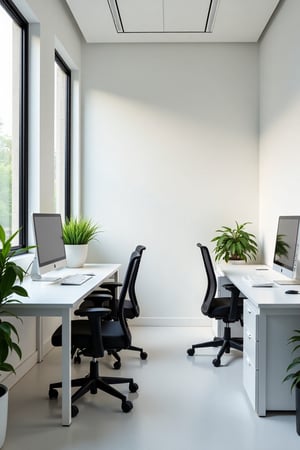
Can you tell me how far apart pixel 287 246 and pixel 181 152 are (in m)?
2.19

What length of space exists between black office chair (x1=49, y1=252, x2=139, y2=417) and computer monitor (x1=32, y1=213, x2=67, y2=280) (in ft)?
1.58

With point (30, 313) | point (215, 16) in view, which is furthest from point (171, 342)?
point (215, 16)

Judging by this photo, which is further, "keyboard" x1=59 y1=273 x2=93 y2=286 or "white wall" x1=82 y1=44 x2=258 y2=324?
"white wall" x1=82 y1=44 x2=258 y2=324

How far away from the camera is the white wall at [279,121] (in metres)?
3.82

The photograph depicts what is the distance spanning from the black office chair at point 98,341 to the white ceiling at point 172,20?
8.48 ft

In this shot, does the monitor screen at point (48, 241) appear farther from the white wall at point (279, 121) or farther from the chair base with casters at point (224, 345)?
the white wall at point (279, 121)

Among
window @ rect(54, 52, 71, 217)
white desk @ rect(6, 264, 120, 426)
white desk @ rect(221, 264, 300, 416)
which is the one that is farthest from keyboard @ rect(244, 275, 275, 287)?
window @ rect(54, 52, 71, 217)

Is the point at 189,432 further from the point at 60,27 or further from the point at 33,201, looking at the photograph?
the point at 60,27

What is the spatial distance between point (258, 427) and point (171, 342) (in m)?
1.92

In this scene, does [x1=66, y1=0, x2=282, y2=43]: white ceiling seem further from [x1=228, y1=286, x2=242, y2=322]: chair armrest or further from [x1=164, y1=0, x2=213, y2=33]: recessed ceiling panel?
[x1=228, y1=286, x2=242, y2=322]: chair armrest

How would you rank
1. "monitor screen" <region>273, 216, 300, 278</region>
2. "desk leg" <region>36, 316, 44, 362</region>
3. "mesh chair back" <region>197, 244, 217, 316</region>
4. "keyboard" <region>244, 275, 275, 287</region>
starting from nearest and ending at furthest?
"monitor screen" <region>273, 216, 300, 278</region>, "keyboard" <region>244, 275, 275, 287</region>, "desk leg" <region>36, 316, 44, 362</region>, "mesh chair back" <region>197, 244, 217, 316</region>

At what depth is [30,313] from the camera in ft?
8.70

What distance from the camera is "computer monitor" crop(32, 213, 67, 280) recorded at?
10.3ft

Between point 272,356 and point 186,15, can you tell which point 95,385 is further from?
point 186,15
